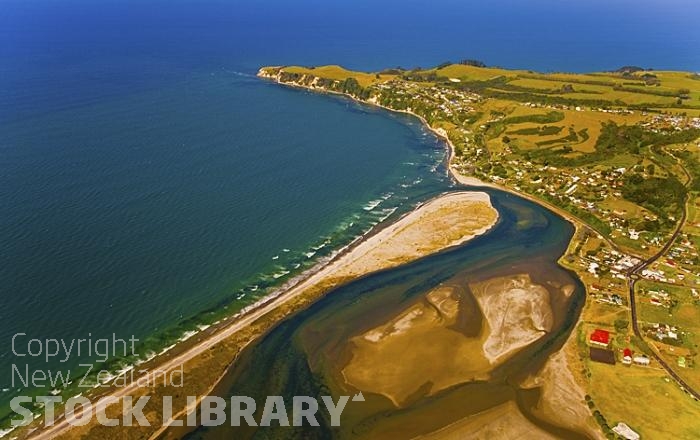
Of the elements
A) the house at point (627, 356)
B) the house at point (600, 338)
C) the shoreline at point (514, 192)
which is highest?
the shoreline at point (514, 192)

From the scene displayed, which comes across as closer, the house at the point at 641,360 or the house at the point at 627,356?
the house at the point at 641,360

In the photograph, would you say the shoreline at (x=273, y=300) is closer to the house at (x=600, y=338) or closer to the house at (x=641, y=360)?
the house at (x=600, y=338)

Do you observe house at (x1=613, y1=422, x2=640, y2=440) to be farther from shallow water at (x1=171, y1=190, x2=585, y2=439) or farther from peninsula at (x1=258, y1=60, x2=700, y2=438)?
shallow water at (x1=171, y1=190, x2=585, y2=439)

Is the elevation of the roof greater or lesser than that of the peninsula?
lesser

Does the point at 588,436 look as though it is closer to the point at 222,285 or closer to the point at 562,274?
the point at 562,274

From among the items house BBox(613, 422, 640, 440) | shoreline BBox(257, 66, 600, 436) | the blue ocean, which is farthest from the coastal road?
the blue ocean

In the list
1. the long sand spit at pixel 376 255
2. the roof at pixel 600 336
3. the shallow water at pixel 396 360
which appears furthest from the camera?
the roof at pixel 600 336

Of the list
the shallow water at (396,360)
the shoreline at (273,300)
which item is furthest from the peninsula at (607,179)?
the shoreline at (273,300)
